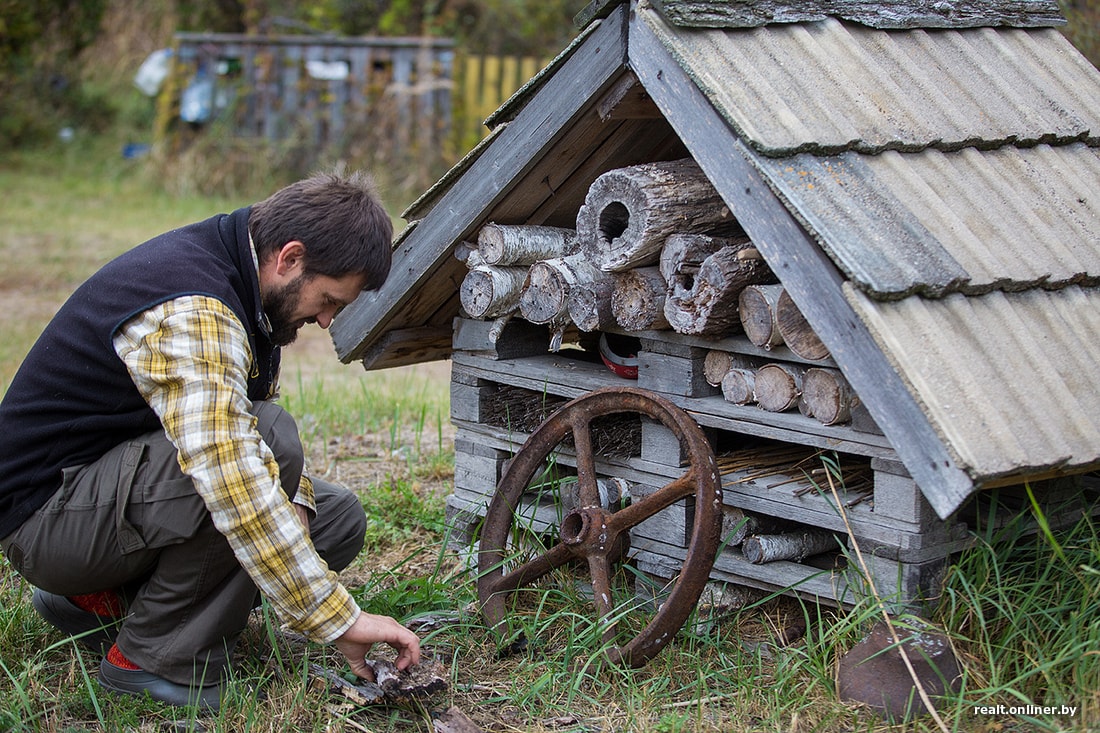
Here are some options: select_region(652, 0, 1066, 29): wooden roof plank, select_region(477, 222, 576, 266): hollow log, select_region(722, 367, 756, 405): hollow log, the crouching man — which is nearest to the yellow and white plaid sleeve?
the crouching man

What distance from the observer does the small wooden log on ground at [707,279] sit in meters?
3.28

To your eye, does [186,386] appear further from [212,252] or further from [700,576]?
[700,576]

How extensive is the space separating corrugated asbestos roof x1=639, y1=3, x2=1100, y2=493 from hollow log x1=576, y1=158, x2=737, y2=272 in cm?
39

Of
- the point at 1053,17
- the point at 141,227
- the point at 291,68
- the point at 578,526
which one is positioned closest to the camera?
the point at 578,526

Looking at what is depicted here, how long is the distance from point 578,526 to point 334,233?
1.17 metres

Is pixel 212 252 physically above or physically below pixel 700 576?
above

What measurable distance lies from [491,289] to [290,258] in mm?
901

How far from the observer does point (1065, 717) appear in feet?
9.02

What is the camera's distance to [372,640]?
2883 millimetres

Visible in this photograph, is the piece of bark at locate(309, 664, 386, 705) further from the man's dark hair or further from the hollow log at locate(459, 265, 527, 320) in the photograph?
the hollow log at locate(459, 265, 527, 320)

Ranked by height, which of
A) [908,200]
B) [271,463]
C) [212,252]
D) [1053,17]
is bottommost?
[271,463]

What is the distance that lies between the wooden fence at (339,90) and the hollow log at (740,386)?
384 inches

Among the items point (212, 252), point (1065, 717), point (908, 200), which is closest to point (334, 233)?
point (212, 252)

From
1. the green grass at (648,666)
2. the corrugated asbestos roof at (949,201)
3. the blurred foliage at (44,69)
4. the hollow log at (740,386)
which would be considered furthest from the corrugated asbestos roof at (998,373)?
the blurred foliage at (44,69)
